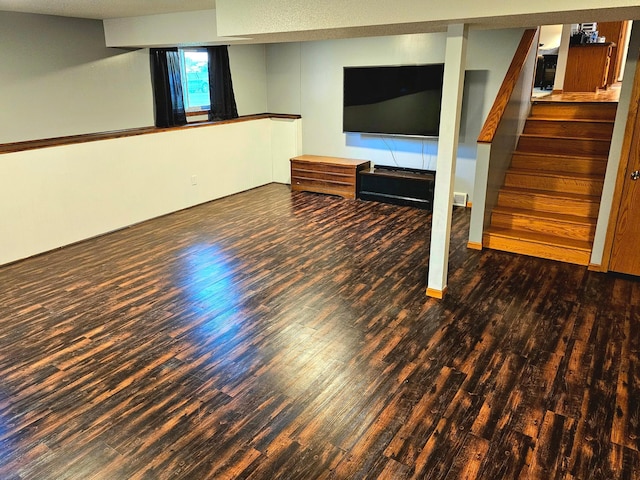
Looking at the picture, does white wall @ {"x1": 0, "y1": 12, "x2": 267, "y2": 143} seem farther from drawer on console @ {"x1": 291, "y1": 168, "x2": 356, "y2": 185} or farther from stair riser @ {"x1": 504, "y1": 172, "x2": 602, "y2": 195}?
stair riser @ {"x1": 504, "y1": 172, "x2": 602, "y2": 195}

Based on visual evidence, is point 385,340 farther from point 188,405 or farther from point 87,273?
point 87,273

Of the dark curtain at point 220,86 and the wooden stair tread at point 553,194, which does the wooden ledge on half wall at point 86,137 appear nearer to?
the dark curtain at point 220,86

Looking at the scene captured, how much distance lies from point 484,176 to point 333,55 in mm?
3327

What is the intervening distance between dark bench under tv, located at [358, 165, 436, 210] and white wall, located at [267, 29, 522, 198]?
26 cm

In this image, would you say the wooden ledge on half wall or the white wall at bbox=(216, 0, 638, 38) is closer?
the white wall at bbox=(216, 0, 638, 38)

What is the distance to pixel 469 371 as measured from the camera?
2.87 m

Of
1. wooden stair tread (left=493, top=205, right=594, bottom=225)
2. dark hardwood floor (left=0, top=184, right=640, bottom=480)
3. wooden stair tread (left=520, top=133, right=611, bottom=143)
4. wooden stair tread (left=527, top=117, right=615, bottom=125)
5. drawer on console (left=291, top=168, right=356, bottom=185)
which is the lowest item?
dark hardwood floor (left=0, top=184, right=640, bottom=480)

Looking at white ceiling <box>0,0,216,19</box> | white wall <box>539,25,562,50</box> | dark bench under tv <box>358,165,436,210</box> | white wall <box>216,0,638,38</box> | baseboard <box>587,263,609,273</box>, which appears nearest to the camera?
white wall <box>216,0,638,38</box>

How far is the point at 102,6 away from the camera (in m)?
4.19


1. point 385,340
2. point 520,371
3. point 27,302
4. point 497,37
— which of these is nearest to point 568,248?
point 520,371

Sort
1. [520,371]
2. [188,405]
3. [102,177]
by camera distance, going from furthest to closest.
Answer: [102,177] → [520,371] → [188,405]

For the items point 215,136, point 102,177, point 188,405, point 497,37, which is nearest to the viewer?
point 188,405

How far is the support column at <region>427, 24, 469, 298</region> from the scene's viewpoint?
10.6 feet

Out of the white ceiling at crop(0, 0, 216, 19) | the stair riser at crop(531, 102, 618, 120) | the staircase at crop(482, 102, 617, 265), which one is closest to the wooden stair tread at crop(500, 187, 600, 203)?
the staircase at crop(482, 102, 617, 265)
